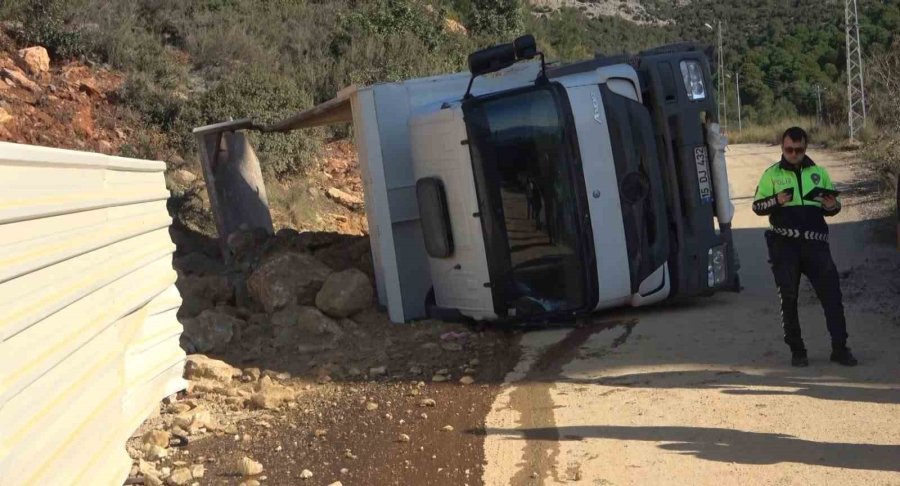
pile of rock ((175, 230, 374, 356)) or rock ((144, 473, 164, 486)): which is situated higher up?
pile of rock ((175, 230, 374, 356))

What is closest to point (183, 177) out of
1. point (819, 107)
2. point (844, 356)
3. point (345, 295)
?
point (345, 295)

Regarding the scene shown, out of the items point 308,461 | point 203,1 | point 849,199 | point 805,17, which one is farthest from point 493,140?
point 805,17

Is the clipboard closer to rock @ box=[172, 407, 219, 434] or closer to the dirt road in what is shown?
the dirt road

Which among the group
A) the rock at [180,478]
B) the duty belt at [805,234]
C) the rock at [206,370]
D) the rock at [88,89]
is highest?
the rock at [88,89]

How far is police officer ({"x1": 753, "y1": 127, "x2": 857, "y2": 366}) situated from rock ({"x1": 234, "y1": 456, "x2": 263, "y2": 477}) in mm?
3635

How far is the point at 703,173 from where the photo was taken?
9156mm

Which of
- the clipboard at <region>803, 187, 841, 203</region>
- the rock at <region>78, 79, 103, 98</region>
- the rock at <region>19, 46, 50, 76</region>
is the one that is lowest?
the clipboard at <region>803, 187, 841, 203</region>

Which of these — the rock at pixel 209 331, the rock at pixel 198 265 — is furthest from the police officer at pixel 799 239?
the rock at pixel 198 265

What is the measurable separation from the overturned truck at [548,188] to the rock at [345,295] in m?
0.24

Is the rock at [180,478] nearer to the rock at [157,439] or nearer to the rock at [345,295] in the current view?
the rock at [157,439]

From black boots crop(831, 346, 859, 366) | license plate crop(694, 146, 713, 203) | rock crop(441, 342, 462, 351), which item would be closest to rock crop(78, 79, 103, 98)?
rock crop(441, 342, 462, 351)

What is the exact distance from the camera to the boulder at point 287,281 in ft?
31.7

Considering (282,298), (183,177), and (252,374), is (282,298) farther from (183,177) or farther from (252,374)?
(183,177)

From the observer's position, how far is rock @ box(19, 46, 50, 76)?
19.3m
